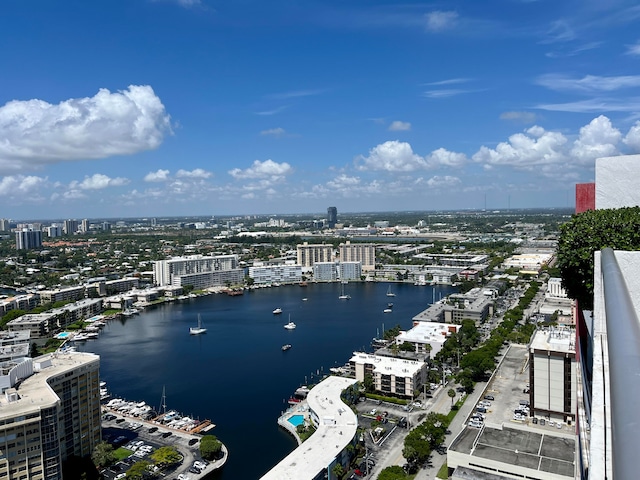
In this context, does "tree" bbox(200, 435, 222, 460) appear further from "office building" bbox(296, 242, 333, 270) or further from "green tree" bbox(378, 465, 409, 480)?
"office building" bbox(296, 242, 333, 270)

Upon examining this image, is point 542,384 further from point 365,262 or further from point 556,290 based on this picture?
point 365,262

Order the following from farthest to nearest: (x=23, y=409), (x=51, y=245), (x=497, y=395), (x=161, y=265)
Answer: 1. (x=51, y=245)
2. (x=161, y=265)
3. (x=497, y=395)
4. (x=23, y=409)

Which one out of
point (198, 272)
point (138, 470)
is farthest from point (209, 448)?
point (198, 272)

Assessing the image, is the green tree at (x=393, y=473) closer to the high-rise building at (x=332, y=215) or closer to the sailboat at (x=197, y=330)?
the sailboat at (x=197, y=330)

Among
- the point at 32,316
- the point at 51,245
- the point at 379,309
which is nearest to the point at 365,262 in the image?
the point at 379,309

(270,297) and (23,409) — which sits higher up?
(23,409)
